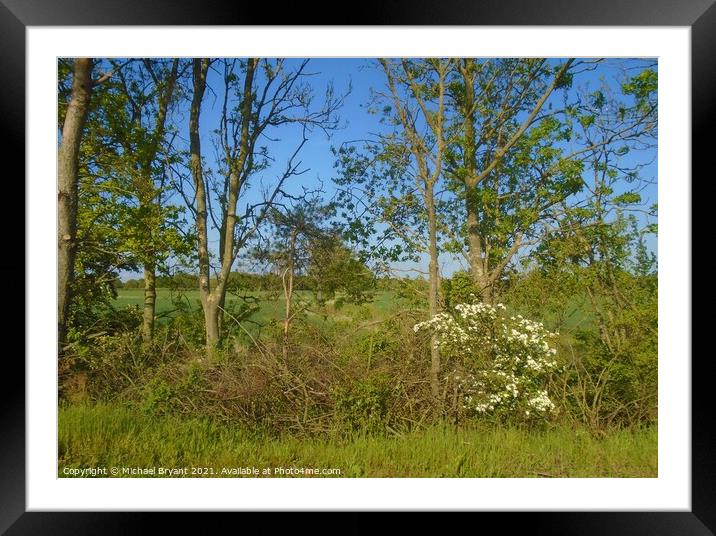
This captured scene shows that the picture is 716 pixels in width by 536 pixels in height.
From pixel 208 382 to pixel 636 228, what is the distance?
3872mm

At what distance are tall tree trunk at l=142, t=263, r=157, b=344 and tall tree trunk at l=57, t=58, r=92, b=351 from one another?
0.60 meters

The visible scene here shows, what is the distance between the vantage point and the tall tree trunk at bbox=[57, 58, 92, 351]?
3.27m

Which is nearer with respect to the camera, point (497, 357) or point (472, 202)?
point (497, 357)

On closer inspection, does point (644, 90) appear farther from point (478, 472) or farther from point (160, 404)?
point (160, 404)

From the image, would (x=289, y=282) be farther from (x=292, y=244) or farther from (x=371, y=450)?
(x=371, y=450)

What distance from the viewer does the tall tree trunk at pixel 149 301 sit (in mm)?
3740

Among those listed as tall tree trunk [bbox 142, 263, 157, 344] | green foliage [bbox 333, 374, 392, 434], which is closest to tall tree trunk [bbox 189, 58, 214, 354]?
tall tree trunk [bbox 142, 263, 157, 344]

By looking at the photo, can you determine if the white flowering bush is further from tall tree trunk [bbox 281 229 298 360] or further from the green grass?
tall tree trunk [bbox 281 229 298 360]

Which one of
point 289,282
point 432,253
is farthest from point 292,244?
point 432,253
